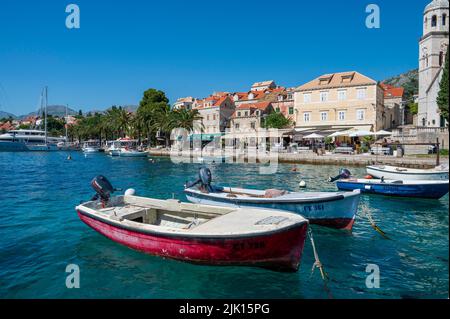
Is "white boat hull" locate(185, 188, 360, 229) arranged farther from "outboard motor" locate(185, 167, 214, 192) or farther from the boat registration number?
"outboard motor" locate(185, 167, 214, 192)

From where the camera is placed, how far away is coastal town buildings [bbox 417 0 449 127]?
150ft

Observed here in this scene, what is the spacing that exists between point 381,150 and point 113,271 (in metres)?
36.5

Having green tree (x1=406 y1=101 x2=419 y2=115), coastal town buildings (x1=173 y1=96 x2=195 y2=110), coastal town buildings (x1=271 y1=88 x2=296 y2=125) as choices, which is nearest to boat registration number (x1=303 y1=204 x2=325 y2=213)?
coastal town buildings (x1=271 y1=88 x2=296 y2=125)

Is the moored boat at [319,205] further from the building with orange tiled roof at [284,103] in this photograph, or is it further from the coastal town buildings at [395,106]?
the coastal town buildings at [395,106]

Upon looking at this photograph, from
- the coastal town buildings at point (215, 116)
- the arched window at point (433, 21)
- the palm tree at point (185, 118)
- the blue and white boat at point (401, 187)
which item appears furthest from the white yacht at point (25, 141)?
the arched window at point (433, 21)

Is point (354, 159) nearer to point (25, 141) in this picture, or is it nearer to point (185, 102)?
point (185, 102)

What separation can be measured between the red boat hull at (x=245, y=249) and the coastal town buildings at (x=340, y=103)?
41768 millimetres

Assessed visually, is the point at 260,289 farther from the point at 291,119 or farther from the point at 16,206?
the point at 291,119

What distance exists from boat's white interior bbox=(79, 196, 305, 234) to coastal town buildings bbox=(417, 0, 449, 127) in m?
46.5

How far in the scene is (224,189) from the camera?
637 inches

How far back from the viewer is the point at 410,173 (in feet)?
69.7

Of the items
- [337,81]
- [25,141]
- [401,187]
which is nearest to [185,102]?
[25,141]

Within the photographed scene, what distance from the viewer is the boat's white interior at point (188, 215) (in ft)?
28.2

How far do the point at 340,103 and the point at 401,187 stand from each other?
34788 mm
